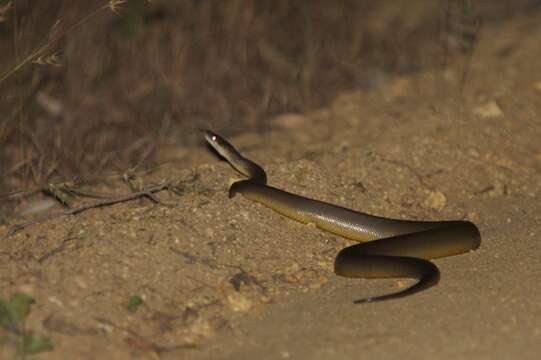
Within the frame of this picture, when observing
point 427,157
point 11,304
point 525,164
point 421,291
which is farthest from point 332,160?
point 11,304

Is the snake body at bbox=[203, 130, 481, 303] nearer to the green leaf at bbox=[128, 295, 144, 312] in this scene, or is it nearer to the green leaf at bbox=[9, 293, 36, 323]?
the green leaf at bbox=[128, 295, 144, 312]

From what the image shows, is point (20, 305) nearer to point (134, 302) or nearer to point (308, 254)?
point (134, 302)

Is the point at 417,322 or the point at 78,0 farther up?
the point at 78,0

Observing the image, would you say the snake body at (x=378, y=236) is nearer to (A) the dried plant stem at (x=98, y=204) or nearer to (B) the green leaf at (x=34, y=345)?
(A) the dried plant stem at (x=98, y=204)

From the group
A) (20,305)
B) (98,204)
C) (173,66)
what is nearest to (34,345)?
(20,305)

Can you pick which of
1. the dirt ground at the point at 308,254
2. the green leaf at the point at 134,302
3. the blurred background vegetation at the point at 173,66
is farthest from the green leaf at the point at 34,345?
the blurred background vegetation at the point at 173,66

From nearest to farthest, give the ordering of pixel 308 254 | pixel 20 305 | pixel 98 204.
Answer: pixel 20 305 → pixel 308 254 → pixel 98 204

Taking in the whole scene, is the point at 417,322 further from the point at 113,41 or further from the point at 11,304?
the point at 113,41
